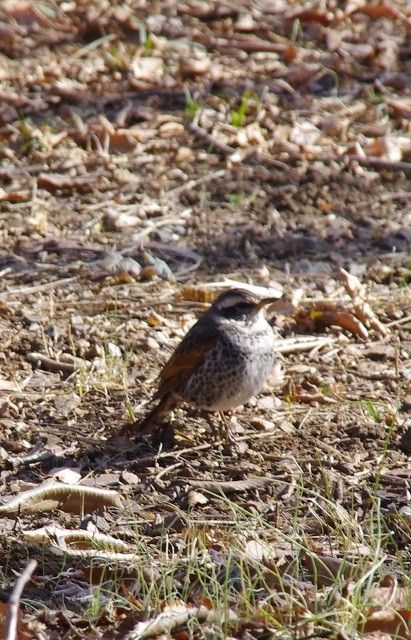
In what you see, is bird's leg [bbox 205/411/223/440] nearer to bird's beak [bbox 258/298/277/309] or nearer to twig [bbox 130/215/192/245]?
bird's beak [bbox 258/298/277/309]

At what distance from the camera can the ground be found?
4.82 m

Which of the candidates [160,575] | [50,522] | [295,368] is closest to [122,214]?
[295,368]

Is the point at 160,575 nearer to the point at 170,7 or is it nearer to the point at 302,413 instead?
the point at 302,413

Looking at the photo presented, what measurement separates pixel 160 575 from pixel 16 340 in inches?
Answer: 104

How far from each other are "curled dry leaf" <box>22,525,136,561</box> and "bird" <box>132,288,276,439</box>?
3.67ft

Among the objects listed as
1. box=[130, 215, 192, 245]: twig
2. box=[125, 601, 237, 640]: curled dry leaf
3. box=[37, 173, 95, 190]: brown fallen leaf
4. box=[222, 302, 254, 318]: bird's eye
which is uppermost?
box=[222, 302, 254, 318]: bird's eye

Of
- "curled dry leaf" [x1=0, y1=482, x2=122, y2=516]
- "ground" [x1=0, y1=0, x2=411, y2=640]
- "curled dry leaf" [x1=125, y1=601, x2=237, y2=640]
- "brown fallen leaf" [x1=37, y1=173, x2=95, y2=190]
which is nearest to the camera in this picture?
"curled dry leaf" [x1=125, y1=601, x2=237, y2=640]

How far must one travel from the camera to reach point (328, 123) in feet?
34.3

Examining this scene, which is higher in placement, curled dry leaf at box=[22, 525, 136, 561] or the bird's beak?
the bird's beak

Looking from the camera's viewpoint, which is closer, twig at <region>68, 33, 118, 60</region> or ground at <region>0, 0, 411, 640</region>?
ground at <region>0, 0, 411, 640</region>

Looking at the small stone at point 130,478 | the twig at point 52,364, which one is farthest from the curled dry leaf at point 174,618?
the twig at point 52,364

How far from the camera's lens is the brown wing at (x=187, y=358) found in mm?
6254

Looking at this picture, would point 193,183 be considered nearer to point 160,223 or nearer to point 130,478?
point 160,223

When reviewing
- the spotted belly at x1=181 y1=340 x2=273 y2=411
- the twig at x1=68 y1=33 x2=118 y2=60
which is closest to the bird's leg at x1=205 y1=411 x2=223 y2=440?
the spotted belly at x1=181 y1=340 x2=273 y2=411
